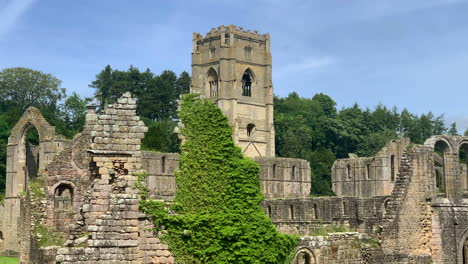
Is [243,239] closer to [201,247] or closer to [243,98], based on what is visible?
[201,247]

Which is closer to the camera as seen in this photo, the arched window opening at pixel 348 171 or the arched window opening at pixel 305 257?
the arched window opening at pixel 305 257

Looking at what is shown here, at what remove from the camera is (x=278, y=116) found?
88.9 m

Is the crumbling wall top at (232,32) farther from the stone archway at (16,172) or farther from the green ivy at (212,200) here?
the green ivy at (212,200)

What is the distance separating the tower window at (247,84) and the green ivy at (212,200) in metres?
66.8

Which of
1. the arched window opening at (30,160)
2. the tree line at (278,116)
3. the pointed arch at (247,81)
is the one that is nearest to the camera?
the arched window opening at (30,160)

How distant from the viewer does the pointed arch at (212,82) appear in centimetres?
7862

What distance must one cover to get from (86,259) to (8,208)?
36.5 m

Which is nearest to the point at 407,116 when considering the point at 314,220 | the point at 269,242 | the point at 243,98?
the point at 243,98

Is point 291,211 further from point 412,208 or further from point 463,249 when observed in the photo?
point 412,208

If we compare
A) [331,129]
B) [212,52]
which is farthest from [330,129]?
[212,52]

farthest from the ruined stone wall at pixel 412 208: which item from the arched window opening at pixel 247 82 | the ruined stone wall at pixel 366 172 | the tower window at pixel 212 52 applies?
the arched window opening at pixel 247 82

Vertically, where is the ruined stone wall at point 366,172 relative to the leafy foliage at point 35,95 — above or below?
below

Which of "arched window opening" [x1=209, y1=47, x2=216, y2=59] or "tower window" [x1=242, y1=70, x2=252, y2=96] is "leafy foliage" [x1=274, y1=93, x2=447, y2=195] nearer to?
"tower window" [x1=242, y1=70, x2=252, y2=96]

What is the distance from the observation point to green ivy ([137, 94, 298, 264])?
12539 millimetres
